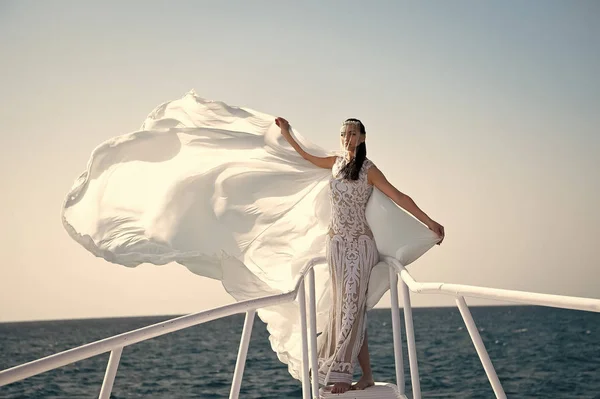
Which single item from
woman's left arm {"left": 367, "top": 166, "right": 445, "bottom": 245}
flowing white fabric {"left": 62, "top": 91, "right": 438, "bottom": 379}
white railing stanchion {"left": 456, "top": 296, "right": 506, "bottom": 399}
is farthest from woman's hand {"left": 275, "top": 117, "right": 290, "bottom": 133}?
white railing stanchion {"left": 456, "top": 296, "right": 506, "bottom": 399}

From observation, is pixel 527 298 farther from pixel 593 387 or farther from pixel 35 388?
pixel 35 388

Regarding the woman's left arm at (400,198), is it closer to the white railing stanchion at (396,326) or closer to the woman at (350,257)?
the woman at (350,257)

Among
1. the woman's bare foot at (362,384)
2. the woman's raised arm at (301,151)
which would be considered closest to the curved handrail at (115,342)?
the woman's bare foot at (362,384)

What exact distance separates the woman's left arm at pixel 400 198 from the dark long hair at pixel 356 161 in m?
0.08

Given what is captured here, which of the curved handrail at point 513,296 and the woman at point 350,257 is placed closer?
the curved handrail at point 513,296

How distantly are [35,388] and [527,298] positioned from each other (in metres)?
39.5

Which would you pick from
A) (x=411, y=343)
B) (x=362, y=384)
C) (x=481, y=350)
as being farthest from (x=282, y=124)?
(x=481, y=350)

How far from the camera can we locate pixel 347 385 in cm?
469

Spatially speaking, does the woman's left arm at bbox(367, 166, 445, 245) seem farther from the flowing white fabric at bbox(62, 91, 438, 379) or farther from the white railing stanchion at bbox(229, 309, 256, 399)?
the white railing stanchion at bbox(229, 309, 256, 399)

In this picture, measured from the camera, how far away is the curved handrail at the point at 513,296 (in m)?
1.84

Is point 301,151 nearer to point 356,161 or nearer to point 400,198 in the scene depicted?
point 356,161

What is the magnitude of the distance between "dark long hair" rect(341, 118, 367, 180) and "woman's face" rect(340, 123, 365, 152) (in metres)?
0.03

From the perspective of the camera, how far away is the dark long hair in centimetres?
484

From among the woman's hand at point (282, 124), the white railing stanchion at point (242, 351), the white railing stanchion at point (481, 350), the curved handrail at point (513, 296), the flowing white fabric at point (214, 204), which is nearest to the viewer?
the curved handrail at point (513, 296)
